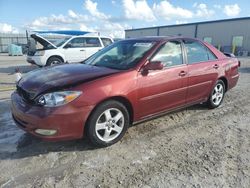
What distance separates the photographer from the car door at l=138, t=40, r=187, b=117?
12.2 ft

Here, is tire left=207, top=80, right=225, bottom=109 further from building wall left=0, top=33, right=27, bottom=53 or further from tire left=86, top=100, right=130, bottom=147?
building wall left=0, top=33, right=27, bottom=53

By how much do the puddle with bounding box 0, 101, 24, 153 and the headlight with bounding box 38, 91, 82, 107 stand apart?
0.92 meters

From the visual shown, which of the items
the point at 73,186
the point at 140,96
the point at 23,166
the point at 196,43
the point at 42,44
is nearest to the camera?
the point at 73,186

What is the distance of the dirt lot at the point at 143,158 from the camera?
2703 millimetres

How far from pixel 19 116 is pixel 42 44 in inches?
345

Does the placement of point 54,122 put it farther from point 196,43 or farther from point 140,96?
point 196,43

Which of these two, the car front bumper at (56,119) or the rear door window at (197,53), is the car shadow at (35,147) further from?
the rear door window at (197,53)

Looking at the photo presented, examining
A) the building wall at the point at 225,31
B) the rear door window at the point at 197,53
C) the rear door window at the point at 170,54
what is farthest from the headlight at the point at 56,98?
the building wall at the point at 225,31

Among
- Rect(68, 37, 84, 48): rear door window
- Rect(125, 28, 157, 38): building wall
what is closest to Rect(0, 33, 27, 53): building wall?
Rect(125, 28, 157, 38): building wall

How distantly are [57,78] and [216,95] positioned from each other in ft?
11.4

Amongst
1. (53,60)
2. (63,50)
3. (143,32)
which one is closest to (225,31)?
(143,32)

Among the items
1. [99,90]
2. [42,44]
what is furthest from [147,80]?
[42,44]

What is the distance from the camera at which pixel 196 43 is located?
4.84 metres

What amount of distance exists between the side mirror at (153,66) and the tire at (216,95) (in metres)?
1.97
